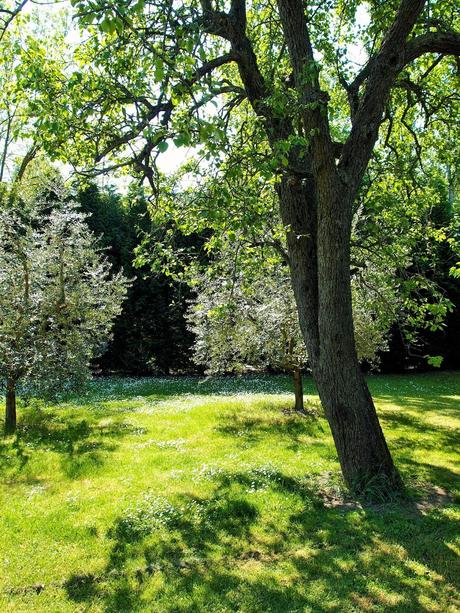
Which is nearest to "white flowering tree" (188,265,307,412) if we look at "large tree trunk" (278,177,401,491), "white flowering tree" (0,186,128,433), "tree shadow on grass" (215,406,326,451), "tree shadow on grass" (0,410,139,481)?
"tree shadow on grass" (215,406,326,451)

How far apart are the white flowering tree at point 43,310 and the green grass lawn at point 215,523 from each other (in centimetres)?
120

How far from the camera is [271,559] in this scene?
5043 millimetres

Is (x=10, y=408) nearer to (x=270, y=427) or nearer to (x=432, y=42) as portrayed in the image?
(x=270, y=427)

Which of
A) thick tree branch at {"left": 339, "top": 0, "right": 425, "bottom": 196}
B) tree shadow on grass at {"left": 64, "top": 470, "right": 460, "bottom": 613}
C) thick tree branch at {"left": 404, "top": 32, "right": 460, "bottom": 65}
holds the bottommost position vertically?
tree shadow on grass at {"left": 64, "top": 470, "right": 460, "bottom": 613}

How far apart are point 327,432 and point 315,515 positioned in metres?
4.57

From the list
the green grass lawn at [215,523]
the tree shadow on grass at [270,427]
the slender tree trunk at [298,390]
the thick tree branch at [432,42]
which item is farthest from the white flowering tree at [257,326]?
the thick tree branch at [432,42]

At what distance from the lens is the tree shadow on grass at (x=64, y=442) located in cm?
816

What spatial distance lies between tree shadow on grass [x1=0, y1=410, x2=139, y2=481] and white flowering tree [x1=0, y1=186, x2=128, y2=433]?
30.9 inches

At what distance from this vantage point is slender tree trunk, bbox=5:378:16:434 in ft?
33.8

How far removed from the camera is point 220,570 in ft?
15.9

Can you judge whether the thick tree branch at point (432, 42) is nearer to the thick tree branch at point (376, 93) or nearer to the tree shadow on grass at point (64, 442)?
the thick tree branch at point (376, 93)

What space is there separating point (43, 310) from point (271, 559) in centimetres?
699

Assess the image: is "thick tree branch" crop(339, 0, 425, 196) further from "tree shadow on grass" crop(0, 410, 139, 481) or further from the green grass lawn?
"tree shadow on grass" crop(0, 410, 139, 481)

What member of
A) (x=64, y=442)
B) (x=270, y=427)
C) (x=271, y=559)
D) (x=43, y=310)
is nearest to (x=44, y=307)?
(x=43, y=310)
